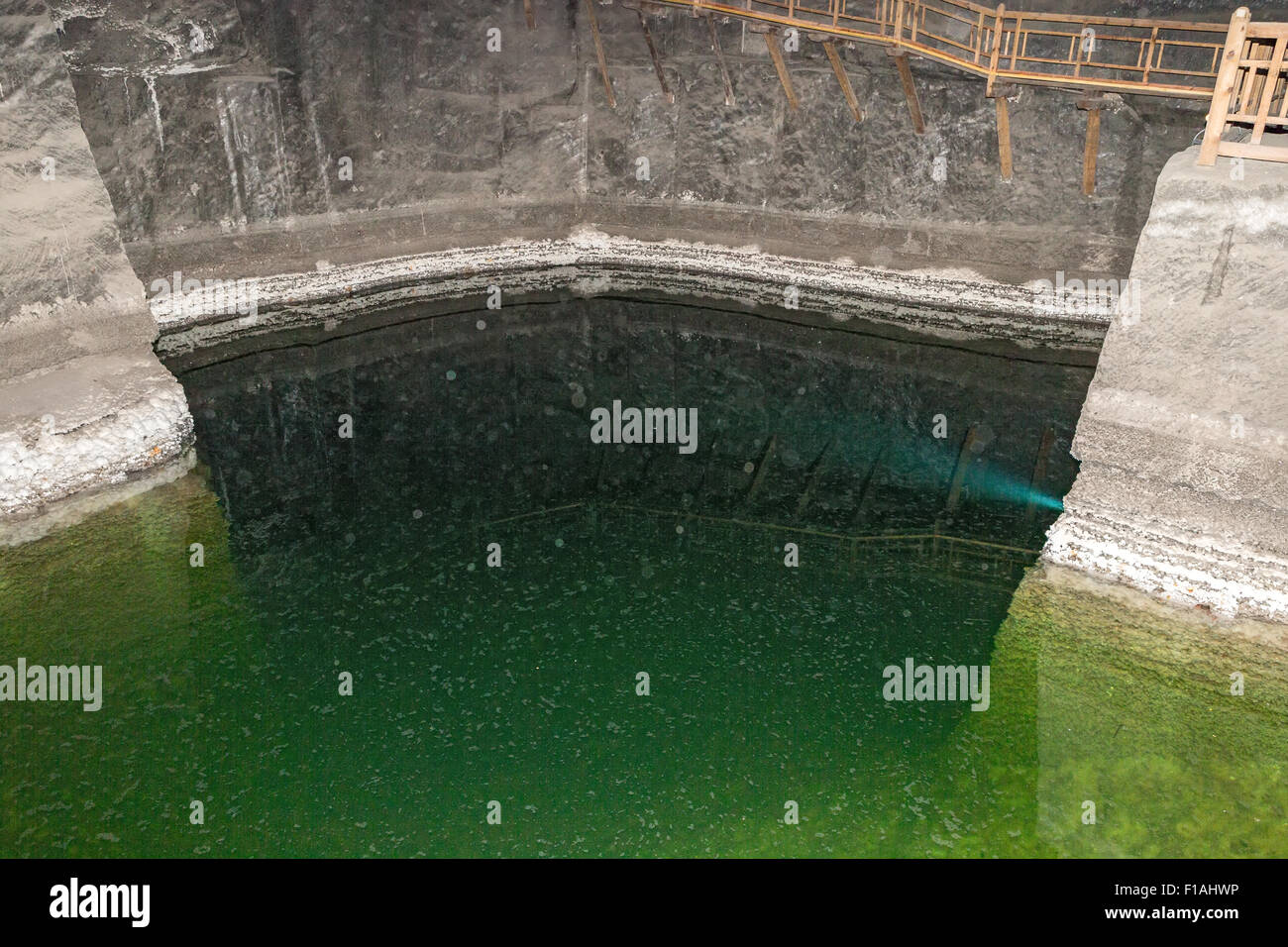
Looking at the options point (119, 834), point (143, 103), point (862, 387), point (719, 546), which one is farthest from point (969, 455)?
point (143, 103)

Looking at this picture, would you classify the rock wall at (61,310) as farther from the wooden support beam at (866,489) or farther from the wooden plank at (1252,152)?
the wooden plank at (1252,152)

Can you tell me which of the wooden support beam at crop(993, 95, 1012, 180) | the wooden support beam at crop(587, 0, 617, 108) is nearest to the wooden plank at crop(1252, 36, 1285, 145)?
the wooden support beam at crop(993, 95, 1012, 180)

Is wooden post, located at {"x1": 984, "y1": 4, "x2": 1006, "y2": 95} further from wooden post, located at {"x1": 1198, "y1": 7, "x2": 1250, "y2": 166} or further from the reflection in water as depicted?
wooden post, located at {"x1": 1198, "y1": 7, "x2": 1250, "y2": 166}

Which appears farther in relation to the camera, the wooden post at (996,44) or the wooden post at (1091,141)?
the wooden post at (1091,141)

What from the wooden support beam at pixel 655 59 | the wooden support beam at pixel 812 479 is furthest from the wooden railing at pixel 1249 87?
the wooden support beam at pixel 655 59

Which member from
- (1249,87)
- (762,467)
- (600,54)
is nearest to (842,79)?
(600,54)
